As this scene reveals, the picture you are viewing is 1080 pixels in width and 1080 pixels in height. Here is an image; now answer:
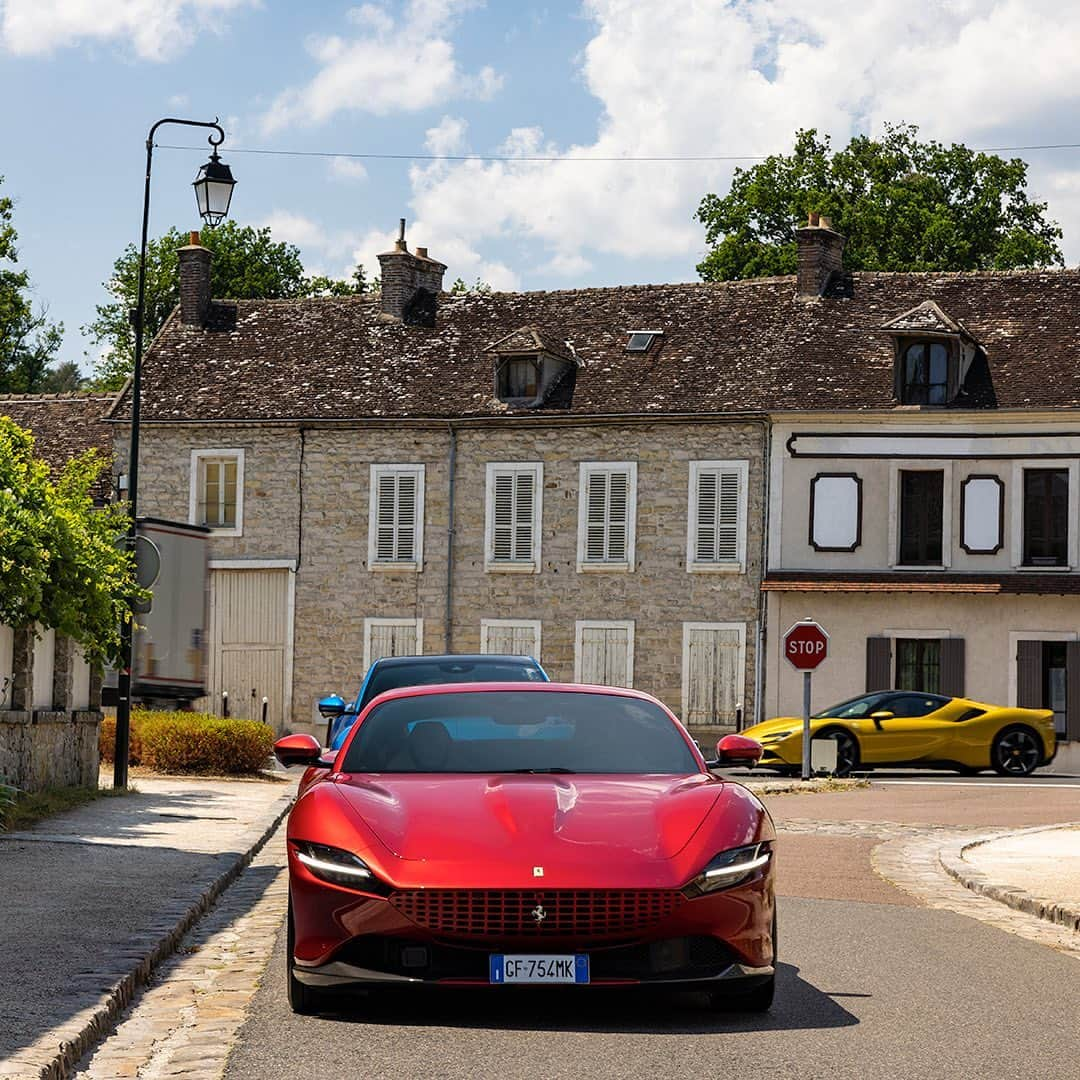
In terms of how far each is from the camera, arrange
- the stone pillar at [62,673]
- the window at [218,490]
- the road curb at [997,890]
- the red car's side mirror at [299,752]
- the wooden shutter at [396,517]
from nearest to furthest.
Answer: the red car's side mirror at [299,752], the road curb at [997,890], the stone pillar at [62,673], the wooden shutter at [396,517], the window at [218,490]

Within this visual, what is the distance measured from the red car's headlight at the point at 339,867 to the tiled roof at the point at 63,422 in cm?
4032

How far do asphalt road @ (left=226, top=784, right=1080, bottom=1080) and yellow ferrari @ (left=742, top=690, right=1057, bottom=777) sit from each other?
21442 mm

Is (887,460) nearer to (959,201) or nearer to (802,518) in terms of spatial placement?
(802,518)

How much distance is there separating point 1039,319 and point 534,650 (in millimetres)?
12803

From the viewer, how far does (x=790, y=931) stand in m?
11.9

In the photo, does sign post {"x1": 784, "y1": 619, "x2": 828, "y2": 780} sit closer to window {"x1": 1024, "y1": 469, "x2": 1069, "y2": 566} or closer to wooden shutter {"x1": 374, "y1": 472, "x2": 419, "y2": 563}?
window {"x1": 1024, "y1": 469, "x2": 1069, "y2": 566}

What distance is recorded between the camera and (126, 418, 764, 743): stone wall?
1699 inches

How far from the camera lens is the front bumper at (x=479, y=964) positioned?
7965mm

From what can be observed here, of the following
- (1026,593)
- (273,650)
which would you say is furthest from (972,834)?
(273,650)

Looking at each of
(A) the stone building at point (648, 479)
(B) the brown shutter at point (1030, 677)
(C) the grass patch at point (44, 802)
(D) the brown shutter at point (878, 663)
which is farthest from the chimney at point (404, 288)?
(C) the grass patch at point (44, 802)

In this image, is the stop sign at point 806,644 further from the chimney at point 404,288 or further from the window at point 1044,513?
the chimney at point 404,288

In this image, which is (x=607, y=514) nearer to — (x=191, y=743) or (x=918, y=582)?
(x=918, y=582)

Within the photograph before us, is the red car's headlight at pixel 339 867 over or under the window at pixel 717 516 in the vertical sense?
under

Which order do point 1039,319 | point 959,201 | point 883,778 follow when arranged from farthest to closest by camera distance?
1. point 959,201
2. point 1039,319
3. point 883,778
